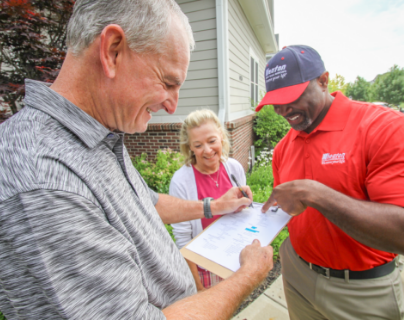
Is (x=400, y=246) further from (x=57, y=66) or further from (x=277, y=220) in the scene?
(x=57, y=66)

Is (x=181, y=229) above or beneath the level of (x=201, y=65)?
beneath

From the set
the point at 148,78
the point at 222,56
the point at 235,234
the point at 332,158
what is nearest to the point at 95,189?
the point at 148,78

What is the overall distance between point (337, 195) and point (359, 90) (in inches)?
2391

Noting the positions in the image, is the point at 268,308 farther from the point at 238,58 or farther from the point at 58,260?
the point at 238,58

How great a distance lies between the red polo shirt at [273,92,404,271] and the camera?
1.15 metres

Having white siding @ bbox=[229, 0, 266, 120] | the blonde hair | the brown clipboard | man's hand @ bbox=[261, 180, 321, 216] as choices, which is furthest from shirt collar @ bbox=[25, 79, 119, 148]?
white siding @ bbox=[229, 0, 266, 120]

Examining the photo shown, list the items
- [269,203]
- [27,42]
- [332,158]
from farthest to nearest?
1. [27,42]
2. [269,203]
3. [332,158]

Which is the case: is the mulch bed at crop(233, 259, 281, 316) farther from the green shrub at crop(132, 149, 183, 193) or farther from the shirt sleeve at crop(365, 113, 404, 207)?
the green shrub at crop(132, 149, 183, 193)

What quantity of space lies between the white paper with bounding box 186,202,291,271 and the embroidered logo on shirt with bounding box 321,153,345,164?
1.53 ft

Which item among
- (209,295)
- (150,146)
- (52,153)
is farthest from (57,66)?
(209,295)

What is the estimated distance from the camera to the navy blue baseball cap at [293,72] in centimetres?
153

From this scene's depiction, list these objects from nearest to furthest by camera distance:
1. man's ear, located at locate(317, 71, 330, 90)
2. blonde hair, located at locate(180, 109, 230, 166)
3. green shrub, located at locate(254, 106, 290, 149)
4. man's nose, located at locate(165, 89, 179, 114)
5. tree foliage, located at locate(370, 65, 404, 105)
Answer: man's nose, located at locate(165, 89, 179, 114) < man's ear, located at locate(317, 71, 330, 90) < blonde hair, located at locate(180, 109, 230, 166) < green shrub, located at locate(254, 106, 290, 149) < tree foliage, located at locate(370, 65, 404, 105)

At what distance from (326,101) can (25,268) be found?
182cm

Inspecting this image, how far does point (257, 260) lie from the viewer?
45.3 inches
